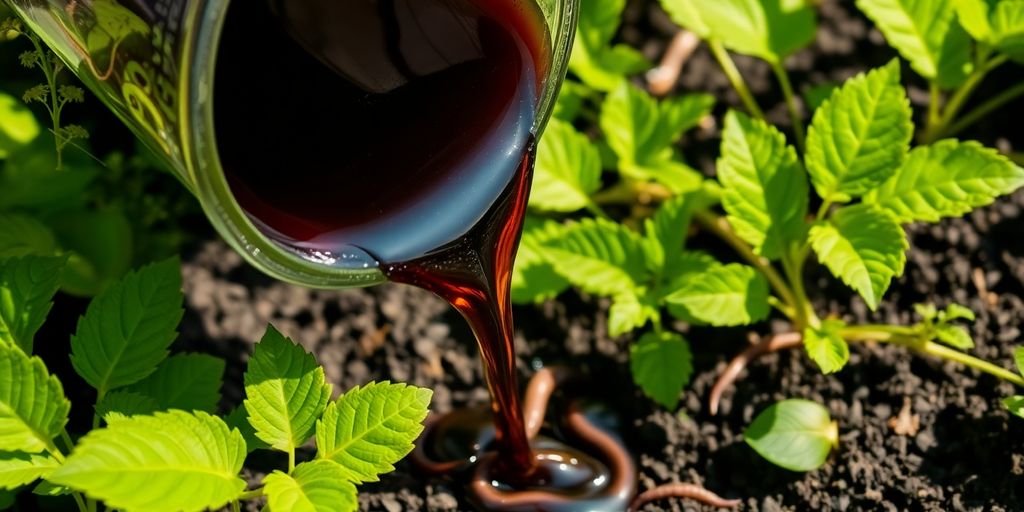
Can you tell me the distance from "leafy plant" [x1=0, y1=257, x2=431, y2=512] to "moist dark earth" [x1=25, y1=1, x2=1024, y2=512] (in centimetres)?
22

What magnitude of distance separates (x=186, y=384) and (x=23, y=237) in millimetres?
370

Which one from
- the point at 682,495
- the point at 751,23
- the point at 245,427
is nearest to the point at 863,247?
the point at 682,495

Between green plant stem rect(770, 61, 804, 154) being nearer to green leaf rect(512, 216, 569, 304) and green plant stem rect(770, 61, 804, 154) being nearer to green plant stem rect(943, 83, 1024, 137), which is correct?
green plant stem rect(943, 83, 1024, 137)

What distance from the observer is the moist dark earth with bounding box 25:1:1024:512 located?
1.51m

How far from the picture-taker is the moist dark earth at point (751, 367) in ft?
4.96

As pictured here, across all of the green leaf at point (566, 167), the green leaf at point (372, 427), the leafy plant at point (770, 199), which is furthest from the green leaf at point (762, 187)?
the green leaf at point (372, 427)

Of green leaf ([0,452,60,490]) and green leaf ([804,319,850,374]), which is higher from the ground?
green leaf ([0,452,60,490])

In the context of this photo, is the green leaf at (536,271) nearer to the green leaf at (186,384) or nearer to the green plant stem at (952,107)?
the green leaf at (186,384)

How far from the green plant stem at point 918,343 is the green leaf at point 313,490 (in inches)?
27.2

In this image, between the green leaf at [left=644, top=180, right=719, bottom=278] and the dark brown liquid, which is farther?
the green leaf at [left=644, top=180, right=719, bottom=278]

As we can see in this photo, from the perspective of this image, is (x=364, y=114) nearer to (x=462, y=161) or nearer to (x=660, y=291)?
(x=462, y=161)

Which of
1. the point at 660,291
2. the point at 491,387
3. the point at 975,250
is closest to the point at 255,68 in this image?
the point at 491,387

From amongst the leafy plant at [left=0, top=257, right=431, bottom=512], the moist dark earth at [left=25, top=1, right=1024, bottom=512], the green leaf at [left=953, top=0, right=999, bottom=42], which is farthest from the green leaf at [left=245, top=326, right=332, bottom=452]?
the green leaf at [left=953, top=0, right=999, bottom=42]

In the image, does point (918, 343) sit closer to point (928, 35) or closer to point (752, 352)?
point (752, 352)
